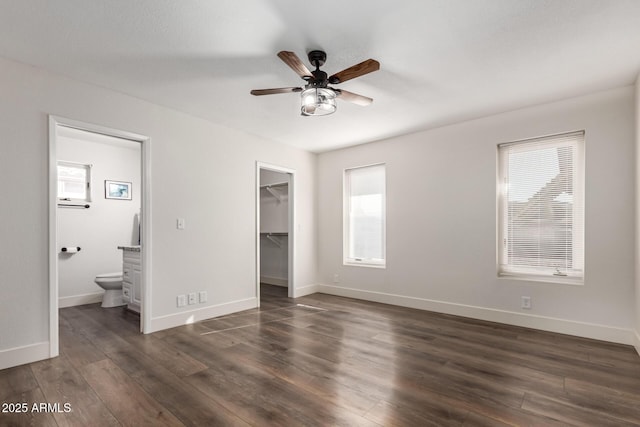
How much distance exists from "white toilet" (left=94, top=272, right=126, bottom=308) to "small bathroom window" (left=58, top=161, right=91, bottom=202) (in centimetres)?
131

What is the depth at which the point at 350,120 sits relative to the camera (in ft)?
13.5

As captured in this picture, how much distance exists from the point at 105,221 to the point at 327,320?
13.2 feet

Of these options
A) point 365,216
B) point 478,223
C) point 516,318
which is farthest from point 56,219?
point 516,318

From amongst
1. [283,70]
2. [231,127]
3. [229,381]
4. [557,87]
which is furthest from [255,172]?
[557,87]

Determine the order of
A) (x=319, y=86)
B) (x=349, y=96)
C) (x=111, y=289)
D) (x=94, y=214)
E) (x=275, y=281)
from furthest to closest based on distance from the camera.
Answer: (x=275, y=281), (x=94, y=214), (x=111, y=289), (x=349, y=96), (x=319, y=86)

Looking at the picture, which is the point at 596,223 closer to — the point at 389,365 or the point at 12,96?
the point at 389,365

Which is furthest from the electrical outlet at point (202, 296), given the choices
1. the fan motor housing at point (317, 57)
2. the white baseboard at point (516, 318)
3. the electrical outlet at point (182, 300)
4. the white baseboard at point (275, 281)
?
the fan motor housing at point (317, 57)

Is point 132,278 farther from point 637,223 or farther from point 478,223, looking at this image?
point 637,223

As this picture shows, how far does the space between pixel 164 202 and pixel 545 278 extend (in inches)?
175

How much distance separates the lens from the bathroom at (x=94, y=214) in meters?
4.82

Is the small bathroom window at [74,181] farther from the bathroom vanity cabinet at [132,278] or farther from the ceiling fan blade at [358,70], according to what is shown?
the ceiling fan blade at [358,70]

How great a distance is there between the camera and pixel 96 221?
5.19 m

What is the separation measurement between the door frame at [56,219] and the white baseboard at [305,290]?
2.41 m

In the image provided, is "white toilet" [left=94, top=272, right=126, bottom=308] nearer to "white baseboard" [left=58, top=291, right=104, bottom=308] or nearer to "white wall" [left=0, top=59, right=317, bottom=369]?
"white baseboard" [left=58, top=291, right=104, bottom=308]
